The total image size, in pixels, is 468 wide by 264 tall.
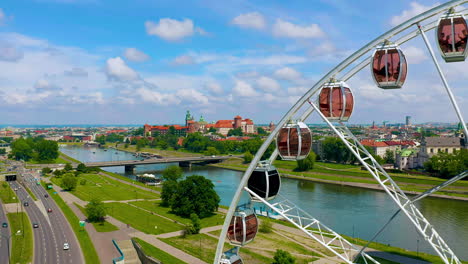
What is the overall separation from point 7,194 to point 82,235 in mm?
28949

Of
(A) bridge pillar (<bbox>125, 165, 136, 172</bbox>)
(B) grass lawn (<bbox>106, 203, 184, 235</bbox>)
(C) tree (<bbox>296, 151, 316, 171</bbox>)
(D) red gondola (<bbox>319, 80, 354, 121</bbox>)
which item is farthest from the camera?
(A) bridge pillar (<bbox>125, 165, 136, 172</bbox>)

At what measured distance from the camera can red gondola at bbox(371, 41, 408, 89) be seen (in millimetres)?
11562

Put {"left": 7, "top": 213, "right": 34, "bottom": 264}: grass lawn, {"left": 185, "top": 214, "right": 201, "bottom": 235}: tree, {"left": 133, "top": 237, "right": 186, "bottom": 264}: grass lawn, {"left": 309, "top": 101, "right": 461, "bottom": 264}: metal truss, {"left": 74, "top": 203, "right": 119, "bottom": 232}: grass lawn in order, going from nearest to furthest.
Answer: {"left": 309, "top": 101, "right": 461, "bottom": 264}: metal truss → {"left": 133, "top": 237, "right": 186, "bottom": 264}: grass lawn → {"left": 7, "top": 213, "right": 34, "bottom": 264}: grass lawn → {"left": 185, "top": 214, "right": 201, "bottom": 235}: tree → {"left": 74, "top": 203, "right": 119, "bottom": 232}: grass lawn

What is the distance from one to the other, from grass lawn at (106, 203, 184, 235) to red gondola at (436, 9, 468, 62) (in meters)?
33.4

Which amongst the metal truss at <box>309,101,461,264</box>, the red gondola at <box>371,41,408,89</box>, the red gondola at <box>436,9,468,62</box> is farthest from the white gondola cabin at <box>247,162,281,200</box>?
the red gondola at <box>436,9,468,62</box>

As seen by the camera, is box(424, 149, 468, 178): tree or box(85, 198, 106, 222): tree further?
box(424, 149, 468, 178): tree

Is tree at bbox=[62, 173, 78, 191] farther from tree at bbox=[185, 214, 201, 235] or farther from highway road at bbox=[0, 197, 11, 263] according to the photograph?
tree at bbox=[185, 214, 201, 235]

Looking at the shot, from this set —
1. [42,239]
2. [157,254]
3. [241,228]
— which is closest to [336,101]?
[241,228]

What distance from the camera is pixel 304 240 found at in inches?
1412

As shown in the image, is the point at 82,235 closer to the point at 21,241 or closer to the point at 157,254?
the point at 21,241

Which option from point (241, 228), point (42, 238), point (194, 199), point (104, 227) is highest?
point (241, 228)

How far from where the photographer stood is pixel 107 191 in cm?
6228

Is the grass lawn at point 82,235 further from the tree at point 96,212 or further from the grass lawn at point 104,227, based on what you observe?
the tree at point 96,212

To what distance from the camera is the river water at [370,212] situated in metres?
38.3
